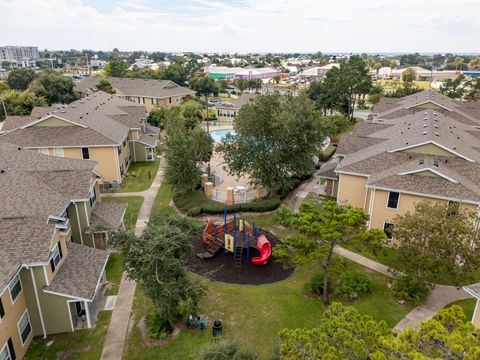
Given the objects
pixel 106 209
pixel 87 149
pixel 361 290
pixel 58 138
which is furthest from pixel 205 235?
→ pixel 58 138

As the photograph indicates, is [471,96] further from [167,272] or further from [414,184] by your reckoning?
[167,272]

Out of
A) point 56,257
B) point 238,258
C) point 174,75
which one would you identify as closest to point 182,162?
point 238,258

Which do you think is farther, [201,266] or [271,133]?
[271,133]

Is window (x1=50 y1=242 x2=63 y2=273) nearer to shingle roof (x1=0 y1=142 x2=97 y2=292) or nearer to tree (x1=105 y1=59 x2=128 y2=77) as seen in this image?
shingle roof (x1=0 y1=142 x2=97 y2=292)

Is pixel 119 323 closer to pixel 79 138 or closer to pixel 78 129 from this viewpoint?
pixel 79 138

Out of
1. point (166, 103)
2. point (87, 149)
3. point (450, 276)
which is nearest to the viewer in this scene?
point (450, 276)

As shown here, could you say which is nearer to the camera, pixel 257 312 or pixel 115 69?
pixel 257 312

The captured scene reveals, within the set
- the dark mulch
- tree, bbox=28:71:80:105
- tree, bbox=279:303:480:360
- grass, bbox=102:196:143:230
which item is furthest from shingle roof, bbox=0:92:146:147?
tree, bbox=279:303:480:360

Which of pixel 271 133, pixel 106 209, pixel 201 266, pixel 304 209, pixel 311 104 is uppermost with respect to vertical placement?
pixel 311 104

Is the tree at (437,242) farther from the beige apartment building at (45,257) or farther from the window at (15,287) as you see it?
the window at (15,287)
